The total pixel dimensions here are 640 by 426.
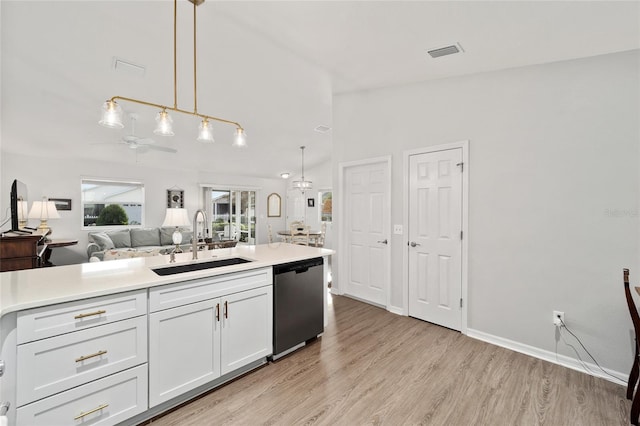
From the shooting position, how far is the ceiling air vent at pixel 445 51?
8.17 ft

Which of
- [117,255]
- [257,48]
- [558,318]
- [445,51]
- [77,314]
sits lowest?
[558,318]

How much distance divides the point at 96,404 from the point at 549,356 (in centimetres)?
342

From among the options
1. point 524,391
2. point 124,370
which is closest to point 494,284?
point 524,391

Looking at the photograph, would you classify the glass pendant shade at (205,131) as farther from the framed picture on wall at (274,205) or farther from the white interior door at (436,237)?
the framed picture on wall at (274,205)

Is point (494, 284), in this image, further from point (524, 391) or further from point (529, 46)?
point (529, 46)

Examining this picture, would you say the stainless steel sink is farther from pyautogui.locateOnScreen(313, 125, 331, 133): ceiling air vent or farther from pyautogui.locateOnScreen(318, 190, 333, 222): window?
pyautogui.locateOnScreen(318, 190, 333, 222): window

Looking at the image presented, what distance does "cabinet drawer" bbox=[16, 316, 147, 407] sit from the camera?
1343mm

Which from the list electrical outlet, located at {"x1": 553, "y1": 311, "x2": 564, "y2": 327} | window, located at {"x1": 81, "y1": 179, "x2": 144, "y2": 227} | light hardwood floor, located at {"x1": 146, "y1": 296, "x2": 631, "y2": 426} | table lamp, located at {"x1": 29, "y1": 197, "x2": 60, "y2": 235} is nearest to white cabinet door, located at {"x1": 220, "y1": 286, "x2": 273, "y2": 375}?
light hardwood floor, located at {"x1": 146, "y1": 296, "x2": 631, "y2": 426}

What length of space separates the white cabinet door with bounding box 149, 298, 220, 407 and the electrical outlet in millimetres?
2852

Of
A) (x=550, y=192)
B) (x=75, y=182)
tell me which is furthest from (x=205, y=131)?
(x=75, y=182)

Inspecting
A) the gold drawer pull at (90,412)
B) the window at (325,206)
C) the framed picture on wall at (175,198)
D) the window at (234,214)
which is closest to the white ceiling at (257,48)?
the framed picture on wall at (175,198)

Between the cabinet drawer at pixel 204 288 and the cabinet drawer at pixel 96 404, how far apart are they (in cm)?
39

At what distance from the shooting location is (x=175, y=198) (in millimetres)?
7324

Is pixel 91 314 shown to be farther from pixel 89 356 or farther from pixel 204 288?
pixel 204 288
